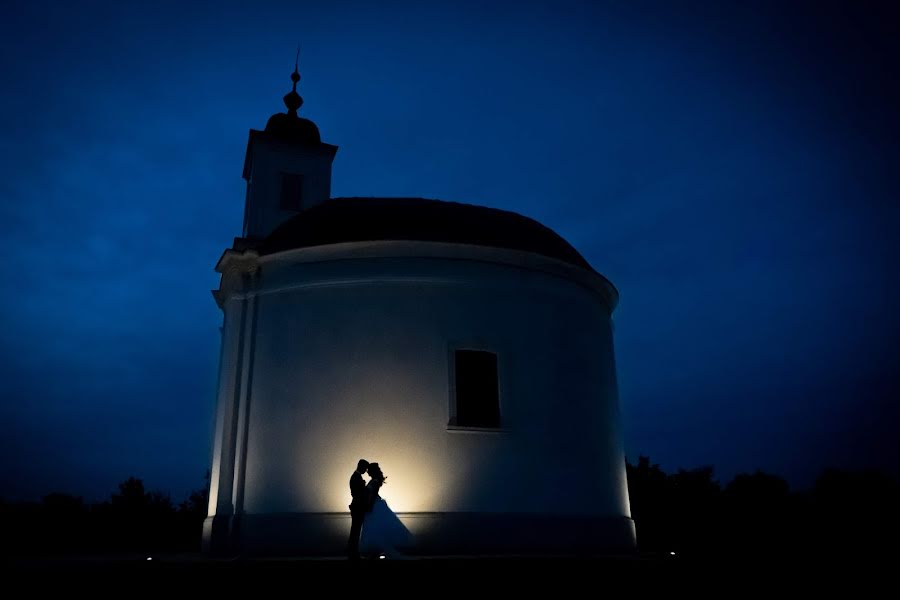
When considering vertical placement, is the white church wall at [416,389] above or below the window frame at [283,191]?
below

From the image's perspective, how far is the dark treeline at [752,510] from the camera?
1484 centimetres

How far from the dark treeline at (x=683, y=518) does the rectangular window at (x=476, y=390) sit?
13.8 ft

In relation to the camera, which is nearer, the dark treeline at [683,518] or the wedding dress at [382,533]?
the wedding dress at [382,533]

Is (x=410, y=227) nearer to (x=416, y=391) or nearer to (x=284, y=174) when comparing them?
(x=416, y=391)

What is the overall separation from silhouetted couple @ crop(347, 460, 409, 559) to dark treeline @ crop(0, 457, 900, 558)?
5094 mm

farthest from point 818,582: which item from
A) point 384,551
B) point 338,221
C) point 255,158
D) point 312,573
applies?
point 255,158

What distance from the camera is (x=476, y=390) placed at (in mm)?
12953

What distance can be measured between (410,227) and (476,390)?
137 inches

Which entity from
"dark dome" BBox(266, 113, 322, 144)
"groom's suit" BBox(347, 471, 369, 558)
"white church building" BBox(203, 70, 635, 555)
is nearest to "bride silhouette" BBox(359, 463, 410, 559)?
"groom's suit" BBox(347, 471, 369, 558)

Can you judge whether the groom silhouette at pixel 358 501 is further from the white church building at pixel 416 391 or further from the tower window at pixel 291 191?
the tower window at pixel 291 191

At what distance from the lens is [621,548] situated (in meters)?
13.2

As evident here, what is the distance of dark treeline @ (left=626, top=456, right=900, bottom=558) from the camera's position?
14.8 metres

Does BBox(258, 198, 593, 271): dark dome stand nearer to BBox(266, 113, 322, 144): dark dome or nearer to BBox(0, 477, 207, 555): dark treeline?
BBox(266, 113, 322, 144): dark dome

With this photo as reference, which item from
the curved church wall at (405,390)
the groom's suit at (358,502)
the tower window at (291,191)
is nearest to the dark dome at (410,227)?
the curved church wall at (405,390)
